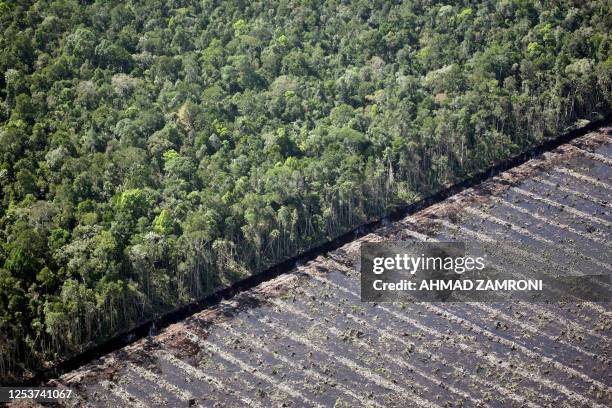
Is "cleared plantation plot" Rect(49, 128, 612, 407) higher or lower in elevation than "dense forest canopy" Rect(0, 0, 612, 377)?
lower

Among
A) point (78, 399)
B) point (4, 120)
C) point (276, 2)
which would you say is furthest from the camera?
point (276, 2)

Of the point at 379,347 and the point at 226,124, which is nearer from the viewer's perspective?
the point at 379,347

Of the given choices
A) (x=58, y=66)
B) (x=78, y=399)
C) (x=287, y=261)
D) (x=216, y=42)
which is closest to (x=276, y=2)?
(x=216, y=42)

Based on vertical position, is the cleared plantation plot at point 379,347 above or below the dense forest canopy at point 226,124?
below

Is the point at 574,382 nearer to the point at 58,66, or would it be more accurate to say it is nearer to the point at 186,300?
the point at 186,300

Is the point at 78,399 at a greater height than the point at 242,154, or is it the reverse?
the point at 242,154
